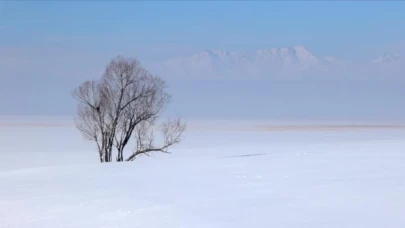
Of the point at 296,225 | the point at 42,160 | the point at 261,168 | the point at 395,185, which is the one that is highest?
the point at 42,160

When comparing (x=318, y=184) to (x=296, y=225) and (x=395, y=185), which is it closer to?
(x=395, y=185)

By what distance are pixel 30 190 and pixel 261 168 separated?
7.82 meters

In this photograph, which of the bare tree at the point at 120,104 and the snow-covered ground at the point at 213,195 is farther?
the bare tree at the point at 120,104

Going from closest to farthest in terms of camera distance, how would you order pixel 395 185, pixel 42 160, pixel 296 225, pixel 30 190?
pixel 296 225 → pixel 395 185 → pixel 30 190 → pixel 42 160

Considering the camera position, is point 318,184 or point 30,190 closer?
point 318,184

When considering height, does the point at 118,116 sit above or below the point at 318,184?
above

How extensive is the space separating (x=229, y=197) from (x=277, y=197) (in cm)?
117

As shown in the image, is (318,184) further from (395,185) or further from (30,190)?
(30,190)

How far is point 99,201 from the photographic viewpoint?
1520 cm

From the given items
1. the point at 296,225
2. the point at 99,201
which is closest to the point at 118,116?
the point at 99,201

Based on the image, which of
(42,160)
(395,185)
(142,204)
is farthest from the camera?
(42,160)

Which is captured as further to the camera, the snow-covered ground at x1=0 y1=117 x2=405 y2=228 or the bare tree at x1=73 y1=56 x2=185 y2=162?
the bare tree at x1=73 y1=56 x2=185 y2=162

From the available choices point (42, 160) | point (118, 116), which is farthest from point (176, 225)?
point (42, 160)

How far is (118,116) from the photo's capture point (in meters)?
29.4
